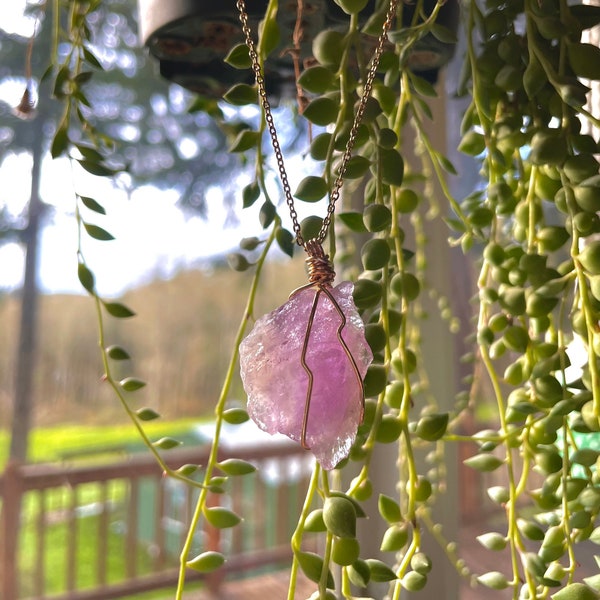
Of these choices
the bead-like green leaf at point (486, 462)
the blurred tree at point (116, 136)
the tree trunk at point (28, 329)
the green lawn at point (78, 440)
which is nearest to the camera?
the bead-like green leaf at point (486, 462)

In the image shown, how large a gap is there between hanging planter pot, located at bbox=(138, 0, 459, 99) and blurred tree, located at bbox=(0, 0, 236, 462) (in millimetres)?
1324

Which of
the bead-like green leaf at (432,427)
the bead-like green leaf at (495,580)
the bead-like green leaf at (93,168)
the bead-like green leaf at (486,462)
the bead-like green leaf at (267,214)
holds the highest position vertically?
the bead-like green leaf at (93,168)

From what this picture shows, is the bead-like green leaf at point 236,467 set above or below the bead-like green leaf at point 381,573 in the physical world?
above

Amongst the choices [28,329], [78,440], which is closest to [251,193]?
[28,329]

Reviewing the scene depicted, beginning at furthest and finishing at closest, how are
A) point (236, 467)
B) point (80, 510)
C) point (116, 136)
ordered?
point (80, 510), point (116, 136), point (236, 467)

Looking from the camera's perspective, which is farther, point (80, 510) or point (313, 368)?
point (80, 510)

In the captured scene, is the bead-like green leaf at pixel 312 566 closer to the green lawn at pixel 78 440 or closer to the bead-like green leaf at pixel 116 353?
the bead-like green leaf at pixel 116 353

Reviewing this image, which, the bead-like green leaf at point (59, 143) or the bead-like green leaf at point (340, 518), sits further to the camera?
the bead-like green leaf at point (59, 143)

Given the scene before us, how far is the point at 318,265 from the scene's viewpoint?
315 millimetres

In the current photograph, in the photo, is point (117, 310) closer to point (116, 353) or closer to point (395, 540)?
point (116, 353)

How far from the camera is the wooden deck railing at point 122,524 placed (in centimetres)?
217

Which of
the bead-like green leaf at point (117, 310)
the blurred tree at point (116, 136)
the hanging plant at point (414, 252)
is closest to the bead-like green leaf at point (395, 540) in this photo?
the hanging plant at point (414, 252)

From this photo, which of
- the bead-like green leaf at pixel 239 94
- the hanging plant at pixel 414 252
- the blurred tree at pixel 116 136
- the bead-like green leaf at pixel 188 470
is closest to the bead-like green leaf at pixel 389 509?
the hanging plant at pixel 414 252

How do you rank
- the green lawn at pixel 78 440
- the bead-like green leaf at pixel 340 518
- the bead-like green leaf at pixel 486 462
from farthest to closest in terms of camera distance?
1. the green lawn at pixel 78 440
2. the bead-like green leaf at pixel 486 462
3. the bead-like green leaf at pixel 340 518
